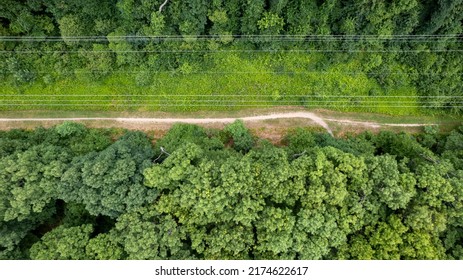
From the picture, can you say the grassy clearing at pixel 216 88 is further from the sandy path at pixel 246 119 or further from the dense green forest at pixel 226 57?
the sandy path at pixel 246 119

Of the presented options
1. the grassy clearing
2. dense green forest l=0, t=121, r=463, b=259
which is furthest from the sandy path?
dense green forest l=0, t=121, r=463, b=259

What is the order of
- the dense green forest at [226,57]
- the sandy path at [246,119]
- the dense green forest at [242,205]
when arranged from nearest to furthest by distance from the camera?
the dense green forest at [242,205] → the dense green forest at [226,57] → the sandy path at [246,119]

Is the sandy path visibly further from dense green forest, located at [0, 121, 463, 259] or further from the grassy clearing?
dense green forest, located at [0, 121, 463, 259]

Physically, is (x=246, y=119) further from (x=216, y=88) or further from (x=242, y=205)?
(x=242, y=205)

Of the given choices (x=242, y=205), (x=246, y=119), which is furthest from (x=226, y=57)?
(x=242, y=205)

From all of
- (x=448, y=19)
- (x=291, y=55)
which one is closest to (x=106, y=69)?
(x=291, y=55)

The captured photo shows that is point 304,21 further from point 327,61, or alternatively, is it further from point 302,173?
point 302,173

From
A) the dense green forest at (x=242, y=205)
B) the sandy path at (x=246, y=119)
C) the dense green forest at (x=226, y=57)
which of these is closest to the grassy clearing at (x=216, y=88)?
the dense green forest at (x=226, y=57)
